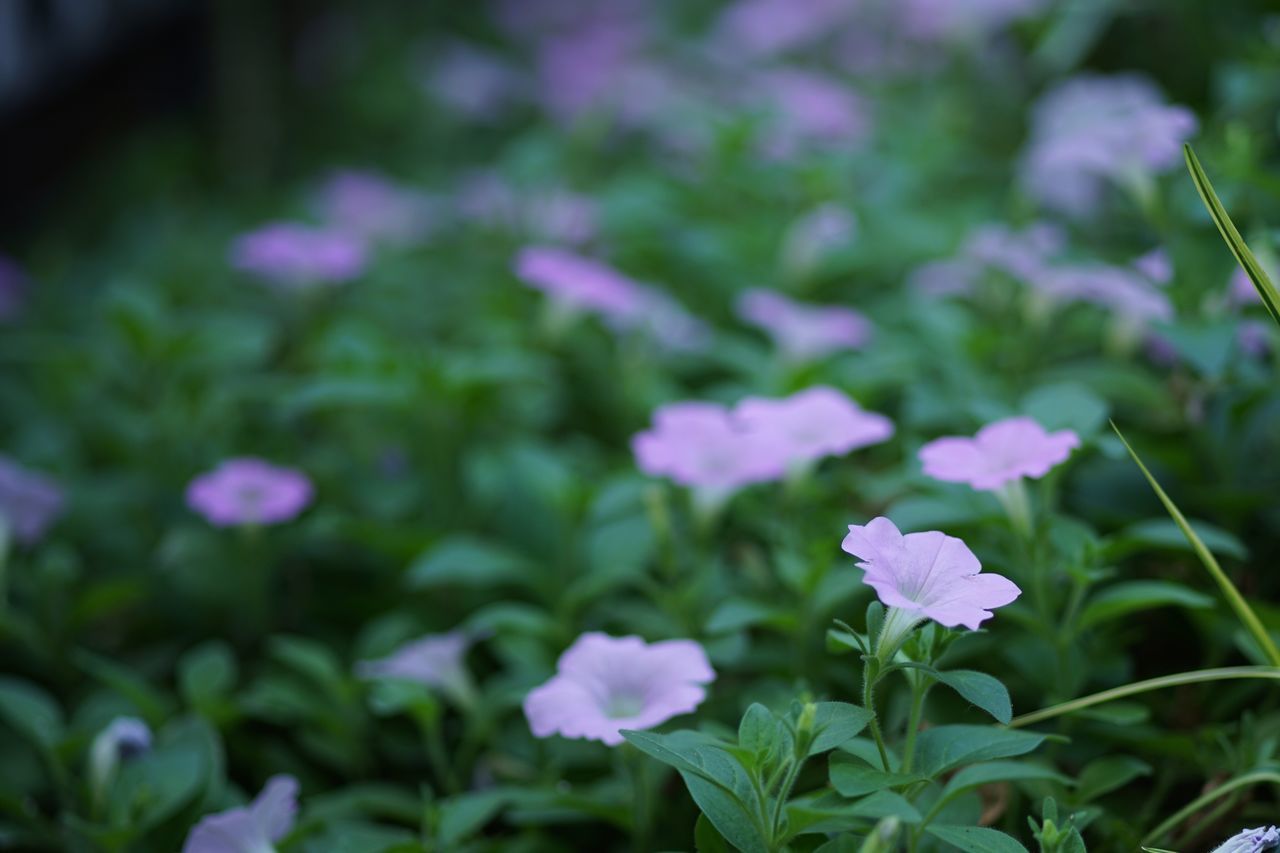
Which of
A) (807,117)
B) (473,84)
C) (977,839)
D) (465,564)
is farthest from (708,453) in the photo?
(473,84)

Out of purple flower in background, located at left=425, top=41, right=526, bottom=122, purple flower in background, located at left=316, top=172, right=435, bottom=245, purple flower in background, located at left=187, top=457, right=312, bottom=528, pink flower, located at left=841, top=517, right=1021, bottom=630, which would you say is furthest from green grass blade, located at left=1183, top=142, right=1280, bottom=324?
purple flower in background, located at left=425, top=41, right=526, bottom=122

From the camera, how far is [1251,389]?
46.6 inches

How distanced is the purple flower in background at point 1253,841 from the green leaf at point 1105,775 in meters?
0.11

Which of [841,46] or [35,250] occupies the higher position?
[841,46]

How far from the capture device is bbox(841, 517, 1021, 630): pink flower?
755 mm

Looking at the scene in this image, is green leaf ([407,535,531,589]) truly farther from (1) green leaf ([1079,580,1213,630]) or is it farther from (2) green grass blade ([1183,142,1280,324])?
(2) green grass blade ([1183,142,1280,324])

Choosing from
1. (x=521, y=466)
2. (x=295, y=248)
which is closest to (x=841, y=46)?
(x=295, y=248)

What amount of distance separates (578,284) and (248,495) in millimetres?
540

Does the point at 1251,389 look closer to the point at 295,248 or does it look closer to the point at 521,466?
the point at 521,466

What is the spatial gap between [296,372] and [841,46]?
187 centimetres

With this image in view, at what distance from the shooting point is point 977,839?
775 millimetres

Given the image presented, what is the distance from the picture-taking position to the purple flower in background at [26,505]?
1.38 m

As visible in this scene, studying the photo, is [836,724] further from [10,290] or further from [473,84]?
[473,84]

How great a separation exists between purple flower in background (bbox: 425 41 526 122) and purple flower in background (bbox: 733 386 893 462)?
2048mm
